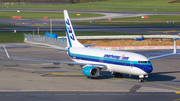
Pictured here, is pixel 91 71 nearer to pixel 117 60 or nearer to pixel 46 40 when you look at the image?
pixel 117 60

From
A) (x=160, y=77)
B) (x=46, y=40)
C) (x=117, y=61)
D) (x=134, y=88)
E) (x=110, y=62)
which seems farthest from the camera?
(x=46, y=40)

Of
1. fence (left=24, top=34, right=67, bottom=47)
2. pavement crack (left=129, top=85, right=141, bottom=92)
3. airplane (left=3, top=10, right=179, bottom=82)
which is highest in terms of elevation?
fence (left=24, top=34, right=67, bottom=47)

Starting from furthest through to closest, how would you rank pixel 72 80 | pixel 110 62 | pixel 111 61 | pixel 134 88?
pixel 72 80
pixel 110 62
pixel 111 61
pixel 134 88

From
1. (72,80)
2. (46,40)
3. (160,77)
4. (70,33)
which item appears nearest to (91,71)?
(72,80)

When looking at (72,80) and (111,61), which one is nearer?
(111,61)

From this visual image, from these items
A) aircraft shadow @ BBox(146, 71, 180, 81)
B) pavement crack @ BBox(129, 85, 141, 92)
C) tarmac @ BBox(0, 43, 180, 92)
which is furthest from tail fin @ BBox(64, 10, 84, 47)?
pavement crack @ BBox(129, 85, 141, 92)

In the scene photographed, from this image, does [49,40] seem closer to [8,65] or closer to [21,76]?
[8,65]

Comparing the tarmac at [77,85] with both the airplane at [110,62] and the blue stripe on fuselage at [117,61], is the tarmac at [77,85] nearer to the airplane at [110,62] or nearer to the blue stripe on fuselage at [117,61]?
the airplane at [110,62]

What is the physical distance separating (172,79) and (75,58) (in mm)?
13811

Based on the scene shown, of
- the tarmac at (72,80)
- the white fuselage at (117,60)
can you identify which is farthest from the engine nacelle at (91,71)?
the white fuselage at (117,60)

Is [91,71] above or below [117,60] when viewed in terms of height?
below

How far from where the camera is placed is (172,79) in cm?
4059

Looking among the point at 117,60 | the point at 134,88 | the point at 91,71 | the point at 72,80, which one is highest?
the point at 117,60

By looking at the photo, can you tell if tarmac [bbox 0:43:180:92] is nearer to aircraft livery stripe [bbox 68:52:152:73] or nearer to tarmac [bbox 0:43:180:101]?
tarmac [bbox 0:43:180:101]
